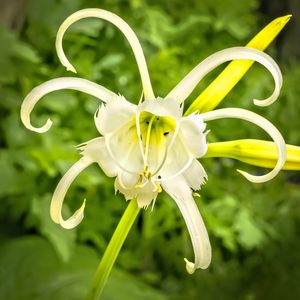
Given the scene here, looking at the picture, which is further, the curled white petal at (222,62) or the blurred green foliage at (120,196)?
the blurred green foliage at (120,196)

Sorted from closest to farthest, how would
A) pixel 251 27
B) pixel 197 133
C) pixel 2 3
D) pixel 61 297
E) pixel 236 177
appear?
pixel 197 133, pixel 61 297, pixel 2 3, pixel 236 177, pixel 251 27

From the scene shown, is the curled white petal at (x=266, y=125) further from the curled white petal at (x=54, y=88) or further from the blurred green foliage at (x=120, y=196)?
the blurred green foliage at (x=120, y=196)

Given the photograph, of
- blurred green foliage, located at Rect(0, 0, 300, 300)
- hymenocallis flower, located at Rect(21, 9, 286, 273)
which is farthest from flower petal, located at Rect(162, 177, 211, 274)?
blurred green foliage, located at Rect(0, 0, 300, 300)

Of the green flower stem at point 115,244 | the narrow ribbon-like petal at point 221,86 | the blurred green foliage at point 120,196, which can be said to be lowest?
the green flower stem at point 115,244

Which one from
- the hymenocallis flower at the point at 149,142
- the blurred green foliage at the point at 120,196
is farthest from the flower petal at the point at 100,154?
the blurred green foliage at the point at 120,196

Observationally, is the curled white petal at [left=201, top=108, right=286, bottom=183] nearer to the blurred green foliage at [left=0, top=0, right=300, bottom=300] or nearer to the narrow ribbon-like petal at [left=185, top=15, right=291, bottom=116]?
the narrow ribbon-like petal at [left=185, top=15, right=291, bottom=116]

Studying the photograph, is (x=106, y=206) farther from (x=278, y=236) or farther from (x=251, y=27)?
(x=251, y=27)

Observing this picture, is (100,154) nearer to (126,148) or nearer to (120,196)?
(126,148)

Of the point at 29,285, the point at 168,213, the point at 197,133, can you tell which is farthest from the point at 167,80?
the point at 197,133
